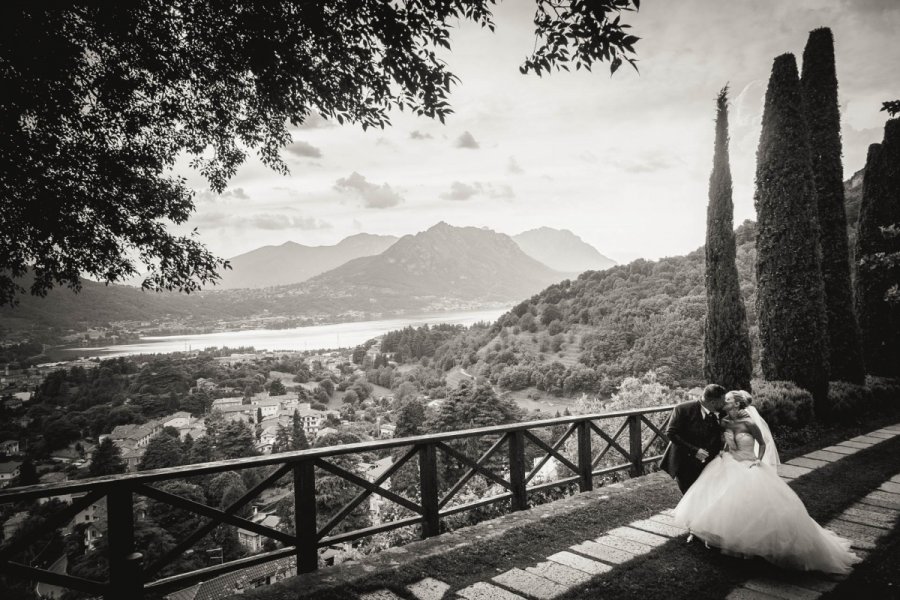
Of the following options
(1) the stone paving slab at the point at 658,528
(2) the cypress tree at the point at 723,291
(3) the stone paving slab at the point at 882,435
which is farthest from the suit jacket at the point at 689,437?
(2) the cypress tree at the point at 723,291

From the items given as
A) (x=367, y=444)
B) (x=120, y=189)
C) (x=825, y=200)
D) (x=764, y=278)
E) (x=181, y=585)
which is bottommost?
(x=181, y=585)

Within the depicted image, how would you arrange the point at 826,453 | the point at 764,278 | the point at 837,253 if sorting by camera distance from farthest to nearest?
the point at 837,253 → the point at 764,278 → the point at 826,453

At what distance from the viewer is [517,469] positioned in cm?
571

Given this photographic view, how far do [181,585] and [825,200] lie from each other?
57.6 ft

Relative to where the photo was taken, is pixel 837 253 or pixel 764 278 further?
pixel 837 253

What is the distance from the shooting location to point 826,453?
802 cm

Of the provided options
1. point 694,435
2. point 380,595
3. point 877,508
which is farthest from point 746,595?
point 877,508

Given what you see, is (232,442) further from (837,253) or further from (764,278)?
(837,253)

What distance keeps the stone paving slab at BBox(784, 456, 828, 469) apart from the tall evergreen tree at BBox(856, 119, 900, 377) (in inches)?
403

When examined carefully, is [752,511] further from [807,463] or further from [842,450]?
[842,450]

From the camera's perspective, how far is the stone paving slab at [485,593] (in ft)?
11.5

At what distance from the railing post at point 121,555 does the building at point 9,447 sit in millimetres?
11613

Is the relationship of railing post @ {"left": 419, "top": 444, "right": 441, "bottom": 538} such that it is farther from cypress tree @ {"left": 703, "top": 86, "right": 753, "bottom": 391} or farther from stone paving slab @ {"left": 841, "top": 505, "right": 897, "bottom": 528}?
cypress tree @ {"left": 703, "top": 86, "right": 753, "bottom": 391}

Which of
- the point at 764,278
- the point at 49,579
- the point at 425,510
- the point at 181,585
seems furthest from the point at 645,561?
the point at 764,278
